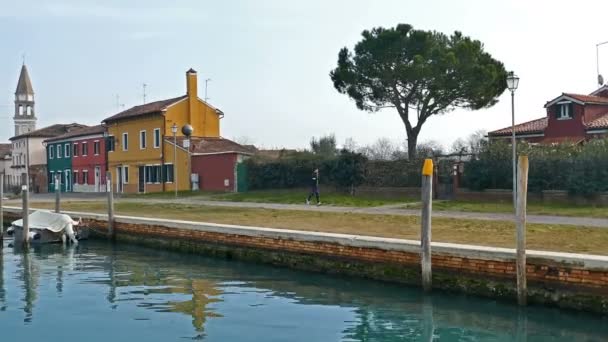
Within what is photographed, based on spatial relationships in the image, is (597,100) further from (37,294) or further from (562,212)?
(37,294)

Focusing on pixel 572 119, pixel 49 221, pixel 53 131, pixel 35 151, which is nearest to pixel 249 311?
pixel 49 221

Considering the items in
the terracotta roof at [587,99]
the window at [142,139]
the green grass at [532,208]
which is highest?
the terracotta roof at [587,99]

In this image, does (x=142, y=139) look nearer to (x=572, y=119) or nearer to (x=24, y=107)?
(x=572, y=119)

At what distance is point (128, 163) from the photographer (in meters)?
47.7

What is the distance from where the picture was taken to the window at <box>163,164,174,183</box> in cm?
4272

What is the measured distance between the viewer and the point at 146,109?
46156 mm

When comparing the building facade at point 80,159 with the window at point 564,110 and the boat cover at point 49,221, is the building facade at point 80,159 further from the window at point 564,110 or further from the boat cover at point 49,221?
the window at point 564,110

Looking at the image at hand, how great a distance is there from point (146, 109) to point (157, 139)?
3169 millimetres

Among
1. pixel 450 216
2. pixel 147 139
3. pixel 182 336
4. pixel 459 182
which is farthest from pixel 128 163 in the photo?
pixel 182 336

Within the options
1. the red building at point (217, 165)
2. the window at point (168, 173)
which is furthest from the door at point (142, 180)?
the red building at point (217, 165)

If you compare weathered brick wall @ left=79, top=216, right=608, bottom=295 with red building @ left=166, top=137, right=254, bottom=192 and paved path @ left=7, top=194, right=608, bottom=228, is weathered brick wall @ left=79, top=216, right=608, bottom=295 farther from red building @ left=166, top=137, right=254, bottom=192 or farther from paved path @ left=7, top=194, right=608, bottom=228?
red building @ left=166, top=137, right=254, bottom=192

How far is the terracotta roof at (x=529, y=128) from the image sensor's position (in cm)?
3828

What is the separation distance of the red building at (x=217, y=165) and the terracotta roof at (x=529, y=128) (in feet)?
47.5

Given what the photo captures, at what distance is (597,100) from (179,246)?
26.5m
